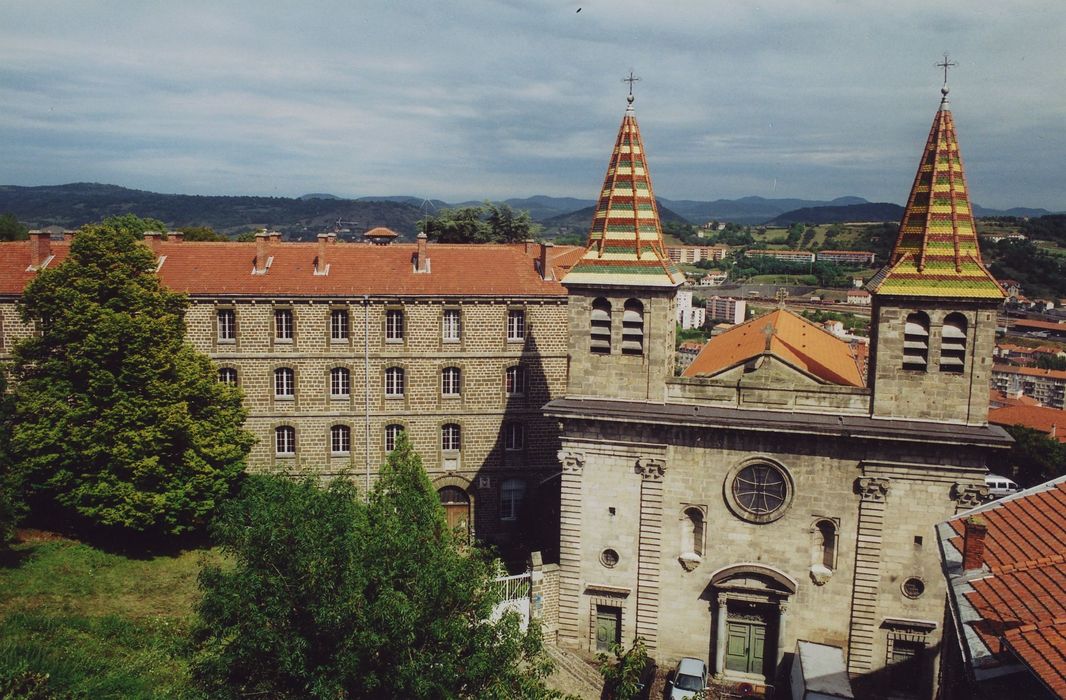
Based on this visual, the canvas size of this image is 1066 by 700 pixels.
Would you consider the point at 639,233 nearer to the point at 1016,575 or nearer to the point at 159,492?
the point at 1016,575

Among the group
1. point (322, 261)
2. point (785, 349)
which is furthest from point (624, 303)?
point (322, 261)

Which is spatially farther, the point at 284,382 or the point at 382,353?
the point at 382,353

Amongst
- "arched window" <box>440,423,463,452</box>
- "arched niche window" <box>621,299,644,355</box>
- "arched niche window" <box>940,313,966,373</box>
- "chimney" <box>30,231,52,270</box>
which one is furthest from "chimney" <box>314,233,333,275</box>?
"arched niche window" <box>940,313,966,373</box>

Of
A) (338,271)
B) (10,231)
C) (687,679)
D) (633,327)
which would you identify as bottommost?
(687,679)

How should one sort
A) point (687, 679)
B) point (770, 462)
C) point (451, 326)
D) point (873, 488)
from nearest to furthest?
1. point (873, 488)
2. point (687, 679)
3. point (770, 462)
4. point (451, 326)

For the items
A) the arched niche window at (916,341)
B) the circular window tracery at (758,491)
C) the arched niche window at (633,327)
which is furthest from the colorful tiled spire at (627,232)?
the arched niche window at (916,341)

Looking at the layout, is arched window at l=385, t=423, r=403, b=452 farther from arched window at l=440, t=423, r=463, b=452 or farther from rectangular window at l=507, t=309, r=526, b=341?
rectangular window at l=507, t=309, r=526, b=341

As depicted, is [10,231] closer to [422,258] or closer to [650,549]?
[422,258]

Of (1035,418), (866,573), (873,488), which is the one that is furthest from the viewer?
(1035,418)

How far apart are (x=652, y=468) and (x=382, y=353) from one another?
50.8 ft

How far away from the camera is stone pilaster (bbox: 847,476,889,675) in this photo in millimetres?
24078

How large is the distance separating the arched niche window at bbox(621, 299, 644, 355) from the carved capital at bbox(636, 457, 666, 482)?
3.42 meters

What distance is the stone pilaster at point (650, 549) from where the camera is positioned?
84.0 ft

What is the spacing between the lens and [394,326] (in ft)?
120
